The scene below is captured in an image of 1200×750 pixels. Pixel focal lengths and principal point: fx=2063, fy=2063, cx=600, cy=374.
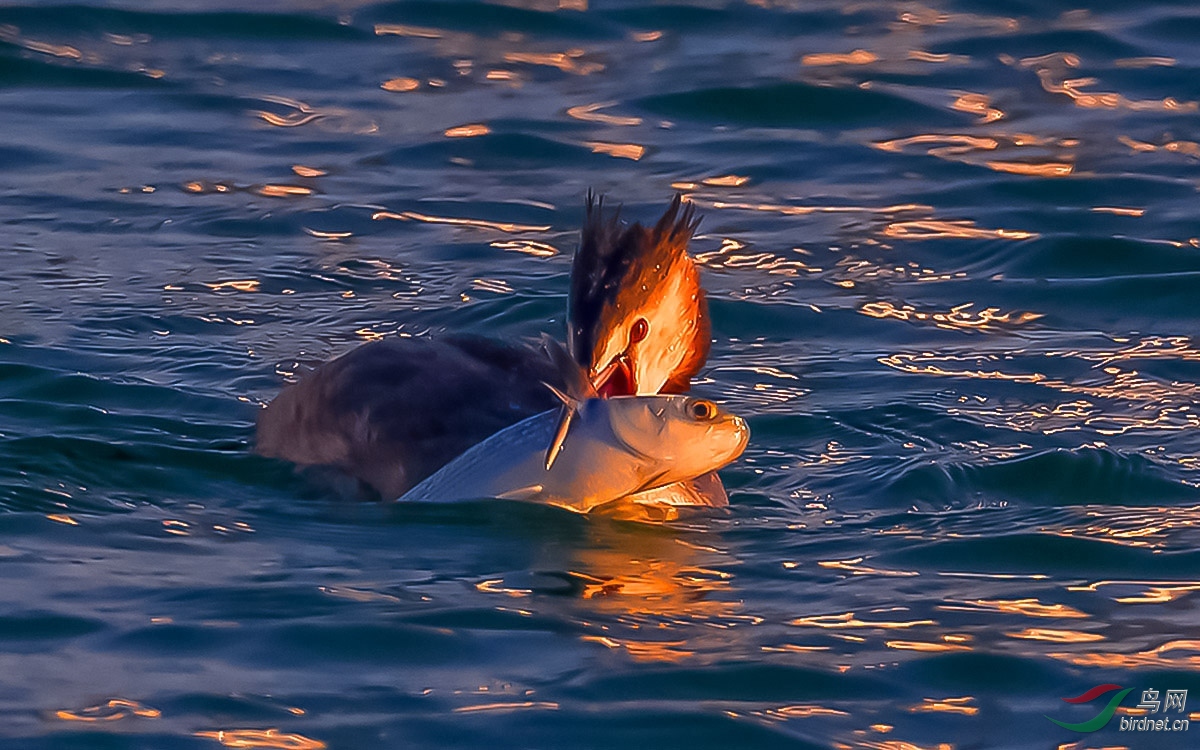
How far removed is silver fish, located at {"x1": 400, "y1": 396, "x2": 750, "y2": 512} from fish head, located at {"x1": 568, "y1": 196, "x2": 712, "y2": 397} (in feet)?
3.12

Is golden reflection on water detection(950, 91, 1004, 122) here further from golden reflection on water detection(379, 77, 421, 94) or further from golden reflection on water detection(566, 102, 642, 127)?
golden reflection on water detection(379, 77, 421, 94)

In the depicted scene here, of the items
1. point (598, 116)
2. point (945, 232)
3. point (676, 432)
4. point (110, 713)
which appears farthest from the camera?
point (598, 116)

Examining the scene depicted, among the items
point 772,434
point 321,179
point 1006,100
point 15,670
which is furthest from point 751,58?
point 15,670

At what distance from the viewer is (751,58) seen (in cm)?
1288

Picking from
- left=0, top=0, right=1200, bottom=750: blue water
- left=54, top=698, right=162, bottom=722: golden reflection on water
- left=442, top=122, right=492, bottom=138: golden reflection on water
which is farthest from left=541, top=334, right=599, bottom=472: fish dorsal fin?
left=442, top=122, right=492, bottom=138: golden reflection on water

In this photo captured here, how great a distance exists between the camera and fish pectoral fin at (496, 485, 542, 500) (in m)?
5.74

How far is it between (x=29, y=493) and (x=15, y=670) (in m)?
1.48

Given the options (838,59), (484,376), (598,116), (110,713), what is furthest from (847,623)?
(838,59)

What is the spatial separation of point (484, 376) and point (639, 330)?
2.50 feet

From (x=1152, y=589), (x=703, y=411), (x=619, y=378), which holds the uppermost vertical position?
(x=703, y=411)

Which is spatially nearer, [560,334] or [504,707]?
[504,707]

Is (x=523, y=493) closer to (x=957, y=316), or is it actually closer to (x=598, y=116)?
(x=957, y=316)

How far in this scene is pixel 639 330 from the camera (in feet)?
23.1

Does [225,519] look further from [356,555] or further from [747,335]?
[747,335]
